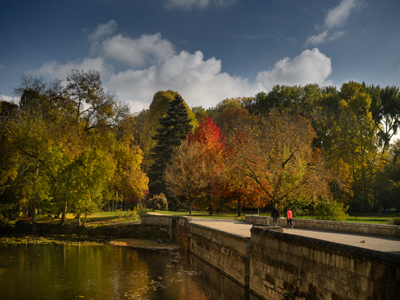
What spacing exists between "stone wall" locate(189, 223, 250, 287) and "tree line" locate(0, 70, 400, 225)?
24.9ft

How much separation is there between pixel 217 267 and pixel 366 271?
10324mm

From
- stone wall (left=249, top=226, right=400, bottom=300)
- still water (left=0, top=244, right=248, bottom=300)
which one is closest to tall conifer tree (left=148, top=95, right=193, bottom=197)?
still water (left=0, top=244, right=248, bottom=300)

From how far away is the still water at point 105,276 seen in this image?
1269 centimetres

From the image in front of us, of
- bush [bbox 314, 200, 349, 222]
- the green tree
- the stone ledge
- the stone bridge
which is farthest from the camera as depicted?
the green tree

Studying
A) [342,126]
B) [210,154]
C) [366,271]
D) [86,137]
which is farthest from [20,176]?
[342,126]

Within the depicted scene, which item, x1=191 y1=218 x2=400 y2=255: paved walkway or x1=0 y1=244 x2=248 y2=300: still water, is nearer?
x1=191 y1=218 x2=400 y2=255: paved walkway

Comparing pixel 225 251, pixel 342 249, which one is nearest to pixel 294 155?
pixel 225 251

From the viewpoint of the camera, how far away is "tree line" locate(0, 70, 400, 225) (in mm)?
25719

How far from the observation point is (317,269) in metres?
8.64

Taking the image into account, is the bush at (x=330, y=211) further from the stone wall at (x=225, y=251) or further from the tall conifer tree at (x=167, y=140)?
the tall conifer tree at (x=167, y=140)

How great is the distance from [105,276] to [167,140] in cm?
3417

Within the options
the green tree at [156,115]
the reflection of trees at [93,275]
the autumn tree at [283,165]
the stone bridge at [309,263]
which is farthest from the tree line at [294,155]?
the reflection of trees at [93,275]

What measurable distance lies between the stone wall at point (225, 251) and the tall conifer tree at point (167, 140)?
2642 cm

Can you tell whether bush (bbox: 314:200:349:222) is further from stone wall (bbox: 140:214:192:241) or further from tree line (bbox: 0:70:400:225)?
stone wall (bbox: 140:214:192:241)
